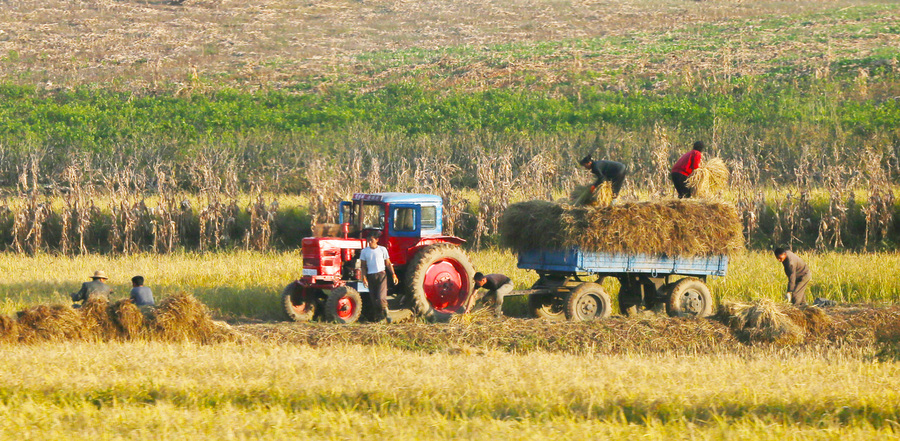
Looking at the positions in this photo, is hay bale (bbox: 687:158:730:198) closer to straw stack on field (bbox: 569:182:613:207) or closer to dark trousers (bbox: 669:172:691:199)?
dark trousers (bbox: 669:172:691:199)

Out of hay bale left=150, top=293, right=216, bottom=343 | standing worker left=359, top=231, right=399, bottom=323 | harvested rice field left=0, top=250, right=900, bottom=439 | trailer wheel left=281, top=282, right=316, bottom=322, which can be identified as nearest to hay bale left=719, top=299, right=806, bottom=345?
harvested rice field left=0, top=250, right=900, bottom=439

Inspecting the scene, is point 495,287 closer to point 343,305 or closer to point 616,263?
point 616,263

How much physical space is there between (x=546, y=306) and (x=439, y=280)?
2.00 m

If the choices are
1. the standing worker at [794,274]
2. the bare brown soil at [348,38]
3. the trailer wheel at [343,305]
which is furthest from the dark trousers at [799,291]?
the bare brown soil at [348,38]

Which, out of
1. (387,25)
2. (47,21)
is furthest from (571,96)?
(47,21)

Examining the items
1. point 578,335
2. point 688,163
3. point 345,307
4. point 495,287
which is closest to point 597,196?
point 495,287

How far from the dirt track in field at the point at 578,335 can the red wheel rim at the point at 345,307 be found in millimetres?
401

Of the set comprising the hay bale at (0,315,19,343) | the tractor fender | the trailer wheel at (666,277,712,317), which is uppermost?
the tractor fender

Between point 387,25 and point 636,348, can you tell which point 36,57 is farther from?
point 636,348

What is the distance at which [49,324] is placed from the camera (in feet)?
40.1

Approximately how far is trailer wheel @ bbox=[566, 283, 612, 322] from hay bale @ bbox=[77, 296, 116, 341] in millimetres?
6741

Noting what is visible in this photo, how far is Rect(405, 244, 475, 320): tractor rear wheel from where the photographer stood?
15.0m

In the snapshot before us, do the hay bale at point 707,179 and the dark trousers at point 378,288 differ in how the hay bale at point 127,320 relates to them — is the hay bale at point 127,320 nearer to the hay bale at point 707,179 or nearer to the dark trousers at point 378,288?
the dark trousers at point 378,288

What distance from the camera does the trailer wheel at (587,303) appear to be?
49.5 ft
